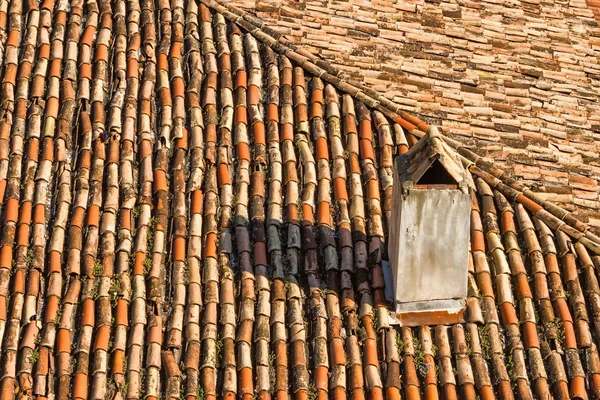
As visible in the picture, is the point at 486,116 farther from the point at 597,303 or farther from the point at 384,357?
the point at 384,357

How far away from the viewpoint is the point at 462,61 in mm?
13789

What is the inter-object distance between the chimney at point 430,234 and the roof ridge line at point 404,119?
1.44 metres

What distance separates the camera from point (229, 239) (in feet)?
35.8

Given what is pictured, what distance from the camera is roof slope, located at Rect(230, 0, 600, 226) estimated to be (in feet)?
41.0

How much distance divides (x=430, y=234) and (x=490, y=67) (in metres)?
4.30

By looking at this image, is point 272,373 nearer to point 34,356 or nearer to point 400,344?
point 400,344

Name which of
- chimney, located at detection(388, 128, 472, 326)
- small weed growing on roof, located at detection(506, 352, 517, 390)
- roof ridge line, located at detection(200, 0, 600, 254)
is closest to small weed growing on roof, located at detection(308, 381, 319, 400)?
chimney, located at detection(388, 128, 472, 326)

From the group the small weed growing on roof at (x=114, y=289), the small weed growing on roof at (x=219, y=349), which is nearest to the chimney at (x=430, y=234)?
the small weed growing on roof at (x=219, y=349)

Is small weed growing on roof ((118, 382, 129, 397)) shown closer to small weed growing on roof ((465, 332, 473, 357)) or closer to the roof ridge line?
small weed growing on roof ((465, 332, 473, 357))

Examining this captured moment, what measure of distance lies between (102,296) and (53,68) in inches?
124

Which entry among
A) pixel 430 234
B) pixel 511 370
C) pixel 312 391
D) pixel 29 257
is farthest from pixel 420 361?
pixel 29 257

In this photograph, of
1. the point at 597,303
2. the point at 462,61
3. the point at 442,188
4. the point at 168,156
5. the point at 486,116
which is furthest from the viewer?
the point at 462,61

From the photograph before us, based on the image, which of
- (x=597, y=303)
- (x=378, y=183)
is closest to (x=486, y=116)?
(x=378, y=183)

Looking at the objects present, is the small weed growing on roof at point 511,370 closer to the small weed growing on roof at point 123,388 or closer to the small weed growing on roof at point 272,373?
the small weed growing on roof at point 272,373
